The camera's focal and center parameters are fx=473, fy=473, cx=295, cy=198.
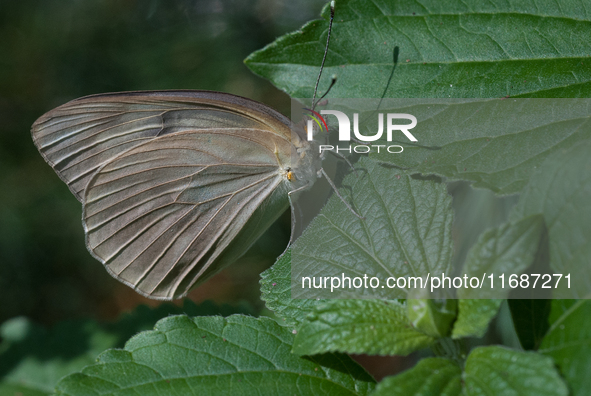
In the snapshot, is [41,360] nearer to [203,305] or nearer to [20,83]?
[203,305]

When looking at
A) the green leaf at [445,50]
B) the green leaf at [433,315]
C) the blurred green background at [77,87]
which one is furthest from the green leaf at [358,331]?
the blurred green background at [77,87]

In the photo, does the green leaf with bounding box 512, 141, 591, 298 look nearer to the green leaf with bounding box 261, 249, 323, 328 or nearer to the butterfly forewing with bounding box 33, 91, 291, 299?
the green leaf with bounding box 261, 249, 323, 328

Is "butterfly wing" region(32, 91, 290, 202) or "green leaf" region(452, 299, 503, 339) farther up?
"butterfly wing" region(32, 91, 290, 202)

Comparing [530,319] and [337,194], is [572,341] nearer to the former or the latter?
[530,319]

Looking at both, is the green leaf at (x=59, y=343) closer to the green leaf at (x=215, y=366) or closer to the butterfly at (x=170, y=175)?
the butterfly at (x=170, y=175)

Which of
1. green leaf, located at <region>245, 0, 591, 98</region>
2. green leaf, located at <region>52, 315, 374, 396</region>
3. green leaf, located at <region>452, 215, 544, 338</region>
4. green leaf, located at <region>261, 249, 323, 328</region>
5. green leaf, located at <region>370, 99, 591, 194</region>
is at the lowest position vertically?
green leaf, located at <region>52, 315, 374, 396</region>

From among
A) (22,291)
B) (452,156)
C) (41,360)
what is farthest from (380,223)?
(22,291)

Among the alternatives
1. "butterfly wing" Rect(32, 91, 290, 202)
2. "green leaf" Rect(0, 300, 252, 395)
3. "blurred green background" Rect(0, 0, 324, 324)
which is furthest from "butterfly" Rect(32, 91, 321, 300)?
"blurred green background" Rect(0, 0, 324, 324)
